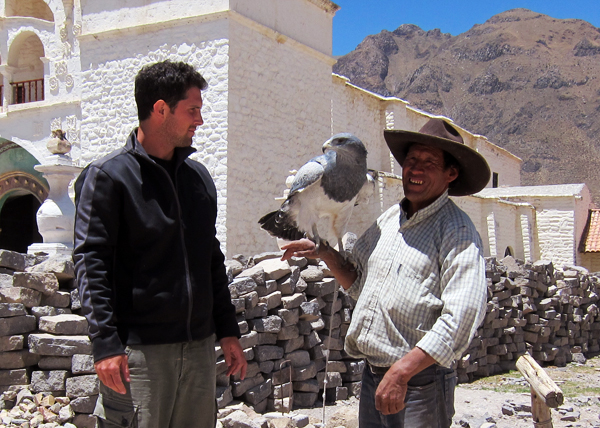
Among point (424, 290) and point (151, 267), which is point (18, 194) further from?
point (424, 290)

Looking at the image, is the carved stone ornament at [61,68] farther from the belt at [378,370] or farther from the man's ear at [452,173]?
the belt at [378,370]

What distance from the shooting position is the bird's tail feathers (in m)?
2.86

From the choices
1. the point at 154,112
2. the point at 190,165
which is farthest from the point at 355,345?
the point at 154,112

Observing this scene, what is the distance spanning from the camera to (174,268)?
2246 mm

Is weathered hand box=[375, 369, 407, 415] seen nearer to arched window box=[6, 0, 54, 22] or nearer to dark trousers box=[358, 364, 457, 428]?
dark trousers box=[358, 364, 457, 428]

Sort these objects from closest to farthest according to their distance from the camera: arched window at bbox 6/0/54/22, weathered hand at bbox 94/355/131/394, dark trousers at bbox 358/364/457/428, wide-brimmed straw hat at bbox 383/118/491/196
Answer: weathered hand at bbox 94/355/131/394, dark trousers at bbox 358/364/457/428, wide-brimmed straw hat at bbox 383/118/491/196, arched window at bbox 6/0/54/22

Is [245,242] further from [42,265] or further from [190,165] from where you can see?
[190,165]

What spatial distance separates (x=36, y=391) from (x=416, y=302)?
12.0 feet

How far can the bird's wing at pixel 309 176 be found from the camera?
271 centimetres

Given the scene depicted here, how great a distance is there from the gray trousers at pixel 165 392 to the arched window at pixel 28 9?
49.9 ft

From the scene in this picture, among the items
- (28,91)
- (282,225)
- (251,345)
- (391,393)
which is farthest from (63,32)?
(391,393)

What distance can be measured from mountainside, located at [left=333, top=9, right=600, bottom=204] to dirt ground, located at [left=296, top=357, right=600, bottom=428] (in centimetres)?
3779

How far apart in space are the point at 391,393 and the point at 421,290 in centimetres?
43

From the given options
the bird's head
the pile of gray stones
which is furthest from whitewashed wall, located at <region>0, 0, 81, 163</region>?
the bird's head
